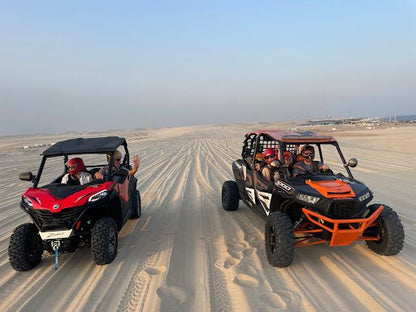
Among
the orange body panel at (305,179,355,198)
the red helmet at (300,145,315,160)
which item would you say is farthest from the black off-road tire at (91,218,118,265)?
the red helmet at (300,145,315,160)

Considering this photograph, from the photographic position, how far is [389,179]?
36.6 ft

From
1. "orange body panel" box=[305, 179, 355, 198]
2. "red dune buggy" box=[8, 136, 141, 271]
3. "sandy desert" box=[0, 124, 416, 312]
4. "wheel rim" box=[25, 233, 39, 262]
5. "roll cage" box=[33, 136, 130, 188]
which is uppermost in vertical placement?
"roll cage" box=[33, 136, 130, 188]

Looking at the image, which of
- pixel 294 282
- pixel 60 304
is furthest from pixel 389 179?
pixel 60 304

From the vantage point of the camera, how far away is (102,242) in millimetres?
4555

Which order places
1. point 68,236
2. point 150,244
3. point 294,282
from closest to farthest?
point 294,282, point 68,236, point 150,244

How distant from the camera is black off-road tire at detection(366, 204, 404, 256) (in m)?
4.51

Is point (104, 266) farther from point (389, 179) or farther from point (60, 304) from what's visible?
point (389, 179)

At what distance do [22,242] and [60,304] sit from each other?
4.22 ft

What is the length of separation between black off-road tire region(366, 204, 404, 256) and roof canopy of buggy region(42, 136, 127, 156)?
4391 mm

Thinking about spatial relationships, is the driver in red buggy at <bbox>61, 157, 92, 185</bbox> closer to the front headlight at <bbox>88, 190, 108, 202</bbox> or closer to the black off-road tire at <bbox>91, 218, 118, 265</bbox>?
the front headlight at <bbox>88, 190, 108, 202</bbox>

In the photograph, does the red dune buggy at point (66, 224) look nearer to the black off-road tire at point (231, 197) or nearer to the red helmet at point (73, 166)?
the red helmet at point (73, 166)

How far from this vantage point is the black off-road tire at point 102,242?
Answer: 4551mm

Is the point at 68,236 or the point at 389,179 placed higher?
the point at 68,236

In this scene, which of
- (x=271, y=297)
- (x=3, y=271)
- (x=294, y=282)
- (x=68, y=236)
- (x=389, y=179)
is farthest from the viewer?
(x=389, y=179)
